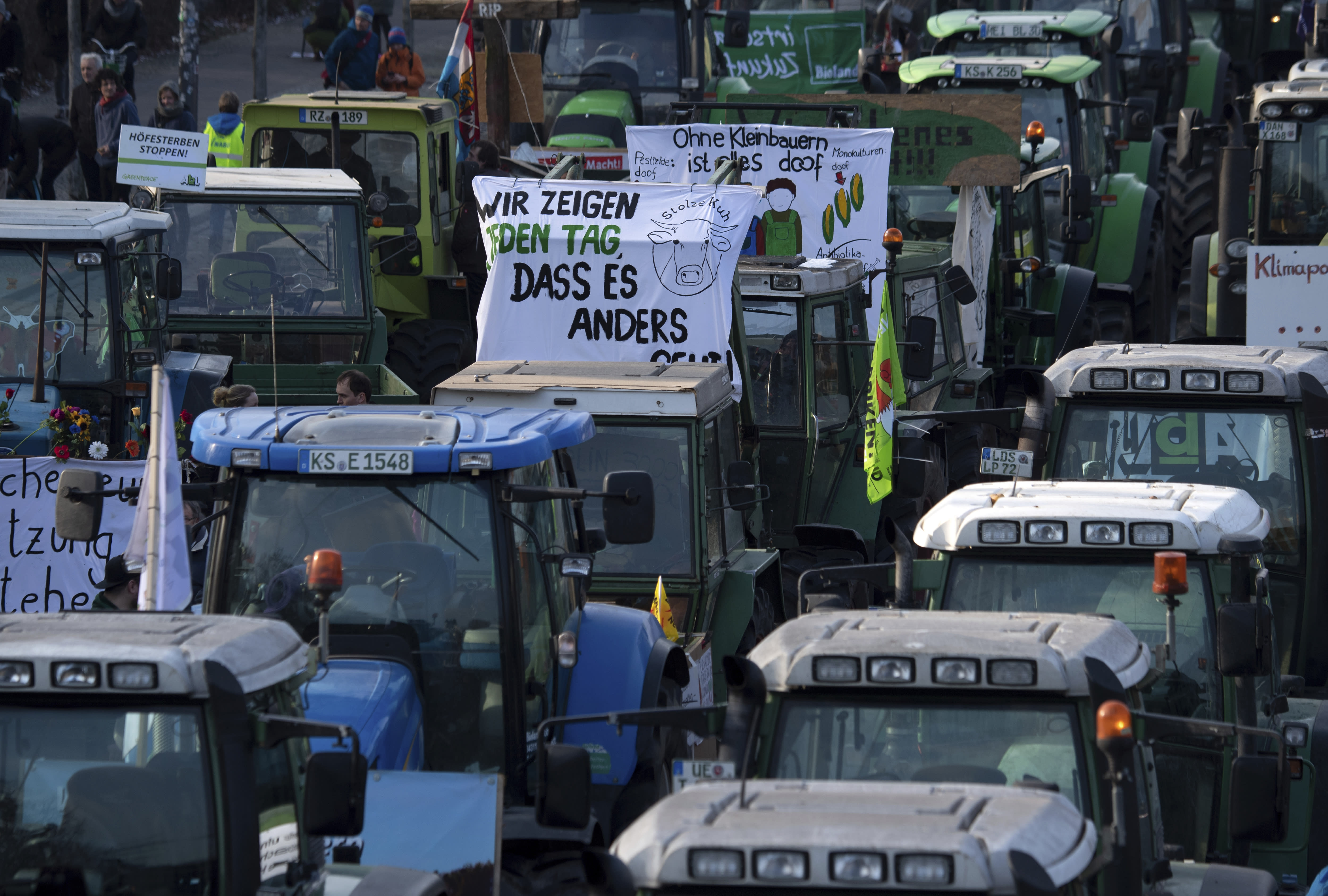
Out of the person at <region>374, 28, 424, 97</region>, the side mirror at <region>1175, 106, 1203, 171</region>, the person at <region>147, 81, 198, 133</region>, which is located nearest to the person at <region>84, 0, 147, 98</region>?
the person at <region>147, 81, 198, 133</region>

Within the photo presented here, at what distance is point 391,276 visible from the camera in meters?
15.4

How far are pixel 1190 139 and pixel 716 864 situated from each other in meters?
11.5

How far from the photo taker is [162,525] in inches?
249

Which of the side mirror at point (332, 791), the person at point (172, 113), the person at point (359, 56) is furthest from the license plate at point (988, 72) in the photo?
the side mirror at point (332, 791)

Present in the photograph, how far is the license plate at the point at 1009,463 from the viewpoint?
8.88 metres

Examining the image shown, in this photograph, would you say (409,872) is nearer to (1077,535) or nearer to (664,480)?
(1077,535)

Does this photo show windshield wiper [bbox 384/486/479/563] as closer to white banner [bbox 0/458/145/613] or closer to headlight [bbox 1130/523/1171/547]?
headlight [bbox 1130/523/1171/547]

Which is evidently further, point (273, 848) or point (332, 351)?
point (332, 351)

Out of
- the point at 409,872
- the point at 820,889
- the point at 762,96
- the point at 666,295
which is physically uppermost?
the point at 762,96

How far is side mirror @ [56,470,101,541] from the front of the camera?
6312 millimetres

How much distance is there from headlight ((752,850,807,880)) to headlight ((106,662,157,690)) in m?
1.68

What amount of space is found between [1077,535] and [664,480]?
2409mm

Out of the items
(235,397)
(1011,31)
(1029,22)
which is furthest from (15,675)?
(1029,22)

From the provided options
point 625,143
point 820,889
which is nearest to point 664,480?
point 820,889
